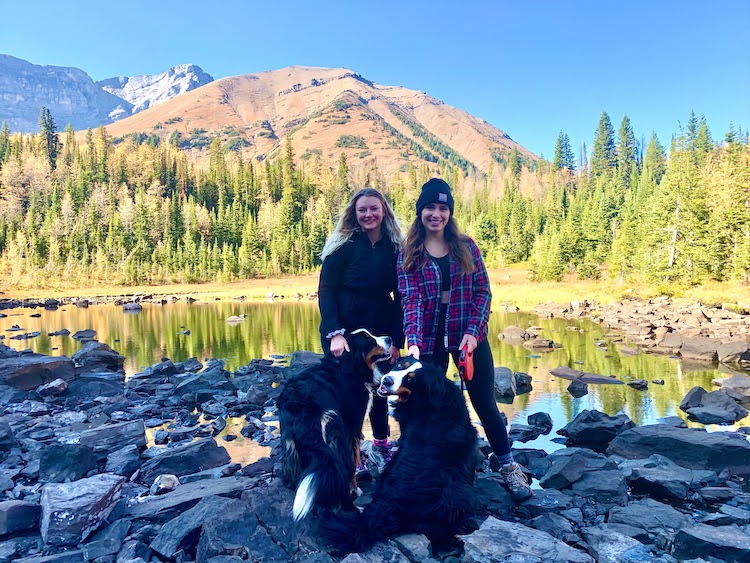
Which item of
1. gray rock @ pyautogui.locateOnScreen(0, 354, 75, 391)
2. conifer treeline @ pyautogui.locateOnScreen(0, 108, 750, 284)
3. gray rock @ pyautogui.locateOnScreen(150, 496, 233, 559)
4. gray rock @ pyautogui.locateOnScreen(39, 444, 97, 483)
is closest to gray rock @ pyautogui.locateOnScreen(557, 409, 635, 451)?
gray rock @ pyautogui.locateOnScreen(150, 496, 233, 559)

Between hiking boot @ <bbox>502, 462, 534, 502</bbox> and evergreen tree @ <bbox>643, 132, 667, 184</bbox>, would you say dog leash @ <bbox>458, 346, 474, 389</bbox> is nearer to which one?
hiking boot @ <bbox>502, 462, 534, 502</bbox>

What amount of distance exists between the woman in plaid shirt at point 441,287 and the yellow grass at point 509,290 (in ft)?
86.3

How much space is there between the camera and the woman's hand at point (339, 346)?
4.12 metres

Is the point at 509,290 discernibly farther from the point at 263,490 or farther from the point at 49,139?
the point at 49,139

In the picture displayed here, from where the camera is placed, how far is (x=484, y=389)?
14.3 ft

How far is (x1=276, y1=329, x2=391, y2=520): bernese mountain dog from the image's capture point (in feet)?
11.7

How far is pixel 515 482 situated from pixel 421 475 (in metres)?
1.25

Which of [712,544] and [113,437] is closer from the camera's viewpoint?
[712,544]

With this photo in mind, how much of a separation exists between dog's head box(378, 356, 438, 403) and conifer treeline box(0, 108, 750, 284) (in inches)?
1376

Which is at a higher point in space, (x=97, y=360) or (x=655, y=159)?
(x=655, y=159)

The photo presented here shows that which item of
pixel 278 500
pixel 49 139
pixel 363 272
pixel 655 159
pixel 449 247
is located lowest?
pixel 278 500

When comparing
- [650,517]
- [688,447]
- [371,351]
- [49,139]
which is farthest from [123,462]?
[49,139]

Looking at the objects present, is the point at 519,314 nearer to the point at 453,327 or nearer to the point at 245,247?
the point at 453,327

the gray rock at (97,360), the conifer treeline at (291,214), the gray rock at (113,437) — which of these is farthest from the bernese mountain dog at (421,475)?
the conifer treeline at (291,214)
